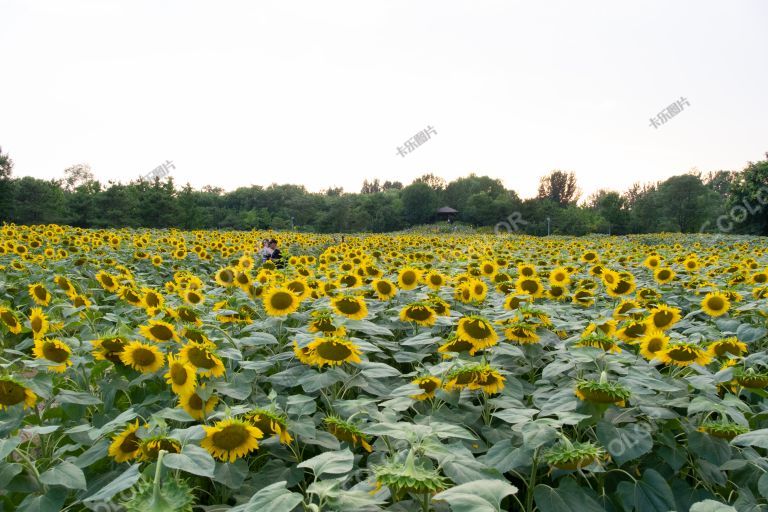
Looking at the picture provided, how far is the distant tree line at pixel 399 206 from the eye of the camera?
145 feet

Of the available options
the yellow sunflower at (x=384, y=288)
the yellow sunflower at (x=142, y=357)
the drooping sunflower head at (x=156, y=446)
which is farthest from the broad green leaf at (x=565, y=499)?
the yellow sunflower at (x=384, y=288)

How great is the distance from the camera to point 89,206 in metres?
45.8

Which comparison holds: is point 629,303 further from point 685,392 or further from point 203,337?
point 203,337

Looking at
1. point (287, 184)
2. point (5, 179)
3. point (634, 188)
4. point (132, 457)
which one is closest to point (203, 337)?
point (132, 457)

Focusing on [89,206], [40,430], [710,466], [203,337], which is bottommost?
[710,466]

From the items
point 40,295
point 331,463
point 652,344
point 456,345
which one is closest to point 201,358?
point 331,463

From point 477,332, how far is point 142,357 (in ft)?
5.10

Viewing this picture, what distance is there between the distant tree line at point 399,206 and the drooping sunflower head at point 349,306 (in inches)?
681

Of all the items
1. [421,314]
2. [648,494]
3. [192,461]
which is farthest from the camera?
[421,314]

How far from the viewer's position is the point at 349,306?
2627 mm

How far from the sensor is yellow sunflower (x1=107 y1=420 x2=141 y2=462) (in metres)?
1.52

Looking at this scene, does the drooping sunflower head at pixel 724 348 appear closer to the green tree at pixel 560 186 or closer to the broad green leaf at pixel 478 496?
the broad green leaf at pixel 478 496

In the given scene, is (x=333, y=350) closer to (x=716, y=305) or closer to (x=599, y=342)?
(x=599, y=342)

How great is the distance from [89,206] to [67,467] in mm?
52736
